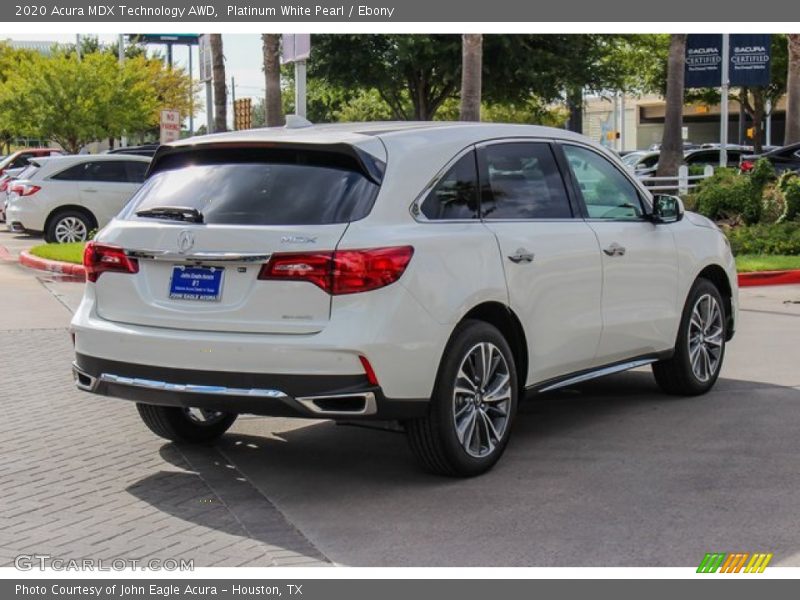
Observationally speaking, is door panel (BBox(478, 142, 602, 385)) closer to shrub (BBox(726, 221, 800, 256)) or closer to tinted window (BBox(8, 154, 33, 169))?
shrub (BBox(726, 221, 800, 256))

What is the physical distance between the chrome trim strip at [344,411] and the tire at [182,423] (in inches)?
58.6

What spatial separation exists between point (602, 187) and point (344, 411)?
2717mm

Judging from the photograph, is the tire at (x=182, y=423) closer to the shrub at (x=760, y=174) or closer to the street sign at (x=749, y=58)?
the shrub at (x=760, y=174)

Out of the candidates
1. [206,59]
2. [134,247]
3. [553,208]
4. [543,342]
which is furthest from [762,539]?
[206,59]

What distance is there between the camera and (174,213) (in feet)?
19.8

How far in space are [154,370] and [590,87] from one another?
32515 millimetres

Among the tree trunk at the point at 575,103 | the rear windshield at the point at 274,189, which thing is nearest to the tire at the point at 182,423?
the rear windshield at the point at 274,189

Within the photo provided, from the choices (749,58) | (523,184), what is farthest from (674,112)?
(523,184)

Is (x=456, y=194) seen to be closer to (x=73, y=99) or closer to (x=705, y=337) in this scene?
(x=705, y=337)

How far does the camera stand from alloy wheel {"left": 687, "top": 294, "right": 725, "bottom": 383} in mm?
8258

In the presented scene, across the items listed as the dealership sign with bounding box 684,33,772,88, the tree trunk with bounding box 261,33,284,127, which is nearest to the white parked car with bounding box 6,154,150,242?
the tree trunk with bounding box 261,33,284,127

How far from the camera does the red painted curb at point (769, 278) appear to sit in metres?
15.3

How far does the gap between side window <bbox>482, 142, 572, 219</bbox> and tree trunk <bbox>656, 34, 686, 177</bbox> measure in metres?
19.9

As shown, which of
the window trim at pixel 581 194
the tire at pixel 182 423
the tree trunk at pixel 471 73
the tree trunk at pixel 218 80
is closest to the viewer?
the tire at pixel 182 423
